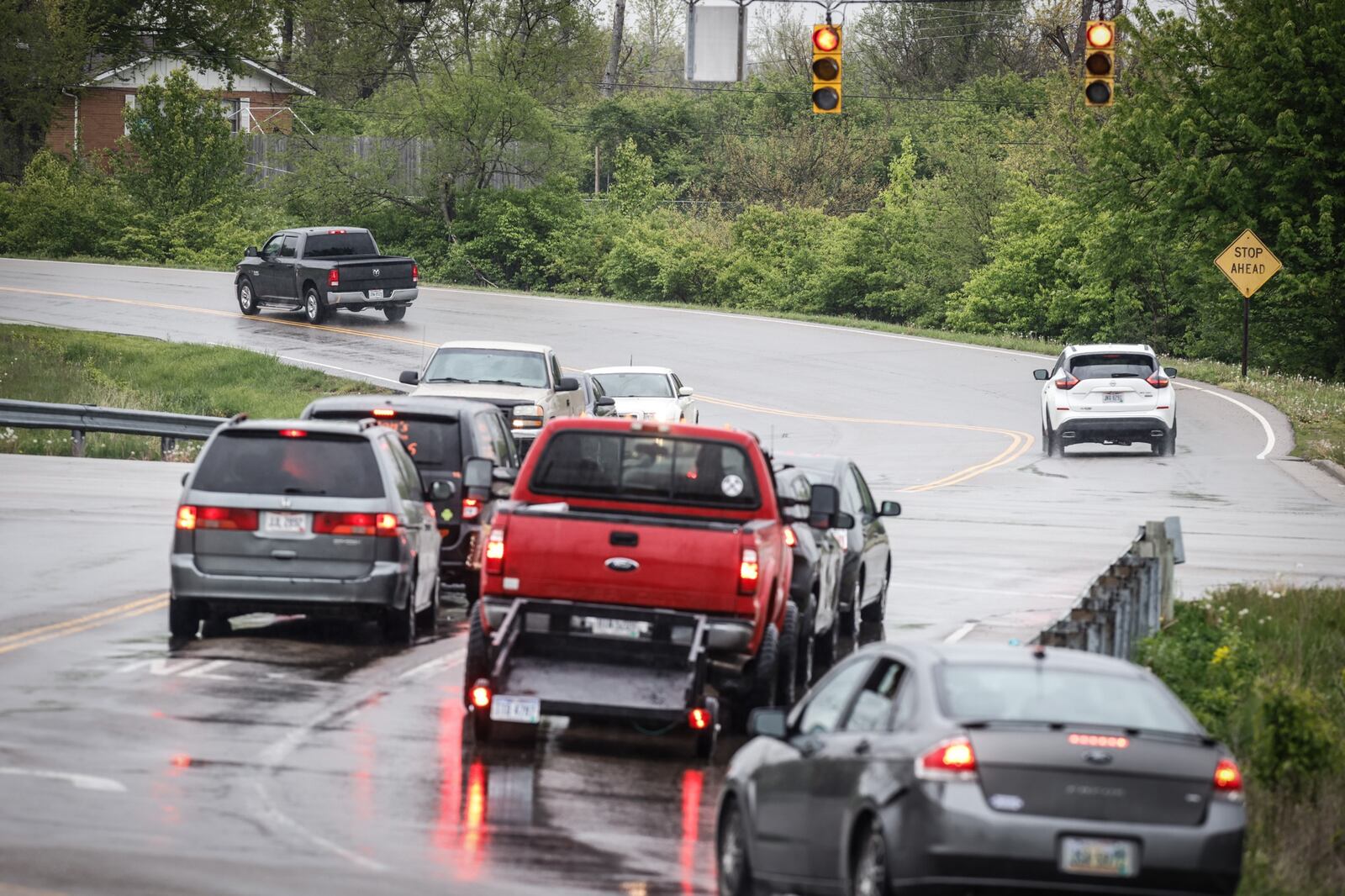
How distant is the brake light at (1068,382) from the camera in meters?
37.9

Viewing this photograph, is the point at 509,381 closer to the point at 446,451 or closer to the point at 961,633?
the point at 446,451

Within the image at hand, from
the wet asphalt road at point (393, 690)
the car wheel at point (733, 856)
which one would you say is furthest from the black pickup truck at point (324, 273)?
the car wheel at point (733, 856)

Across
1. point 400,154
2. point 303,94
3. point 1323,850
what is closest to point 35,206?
point 400,154

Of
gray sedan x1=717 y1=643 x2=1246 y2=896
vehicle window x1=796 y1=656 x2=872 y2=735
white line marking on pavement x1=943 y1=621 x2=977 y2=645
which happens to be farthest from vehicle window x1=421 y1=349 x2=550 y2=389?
gray sedan x1=717 y1=643 x2=1246 y2=896

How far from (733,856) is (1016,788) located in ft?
6.57

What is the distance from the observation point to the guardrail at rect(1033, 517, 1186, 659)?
13.7 m

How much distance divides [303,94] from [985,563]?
74446mm

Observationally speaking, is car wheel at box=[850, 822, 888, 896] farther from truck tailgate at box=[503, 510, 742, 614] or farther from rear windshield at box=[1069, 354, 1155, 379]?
rear windshield at box=[1069, 354, 1155, 379]

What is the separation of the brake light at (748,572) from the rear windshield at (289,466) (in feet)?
13.6

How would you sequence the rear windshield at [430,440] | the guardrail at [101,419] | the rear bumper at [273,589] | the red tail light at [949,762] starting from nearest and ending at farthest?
the red tail light at [949,762], the rear bumper at [273,589], the rear windshield at [430,440], the guardrail at [101,419]

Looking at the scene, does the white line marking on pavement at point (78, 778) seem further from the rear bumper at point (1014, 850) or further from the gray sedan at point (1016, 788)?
the rear bumper at point (1014, 850)

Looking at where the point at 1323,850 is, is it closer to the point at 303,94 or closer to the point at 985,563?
the point at 985,563

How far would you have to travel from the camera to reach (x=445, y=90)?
73.3 meters

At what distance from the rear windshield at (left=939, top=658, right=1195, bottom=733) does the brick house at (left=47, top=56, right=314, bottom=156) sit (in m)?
75.0
